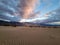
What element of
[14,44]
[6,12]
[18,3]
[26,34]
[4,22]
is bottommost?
[14,44]

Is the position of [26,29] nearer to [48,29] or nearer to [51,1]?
[48,29]

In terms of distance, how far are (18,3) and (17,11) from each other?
0.10 meters

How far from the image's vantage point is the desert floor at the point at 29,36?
5.38 feet

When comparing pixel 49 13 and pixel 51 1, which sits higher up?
pixel 51 1

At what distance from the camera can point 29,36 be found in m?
1.67

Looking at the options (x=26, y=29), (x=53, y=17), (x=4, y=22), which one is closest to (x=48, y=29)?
(x=53, y=17)

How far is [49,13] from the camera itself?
1687mm

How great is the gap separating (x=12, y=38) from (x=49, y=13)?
0.53 m

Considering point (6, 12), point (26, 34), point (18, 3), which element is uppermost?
point (18, 3)

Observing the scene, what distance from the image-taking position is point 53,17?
1676 mm

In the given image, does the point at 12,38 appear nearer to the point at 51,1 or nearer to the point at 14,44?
the point at 14,44

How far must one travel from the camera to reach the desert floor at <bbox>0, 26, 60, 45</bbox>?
164 cm

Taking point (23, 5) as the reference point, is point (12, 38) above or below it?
below

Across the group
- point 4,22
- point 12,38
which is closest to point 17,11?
point 4,22
